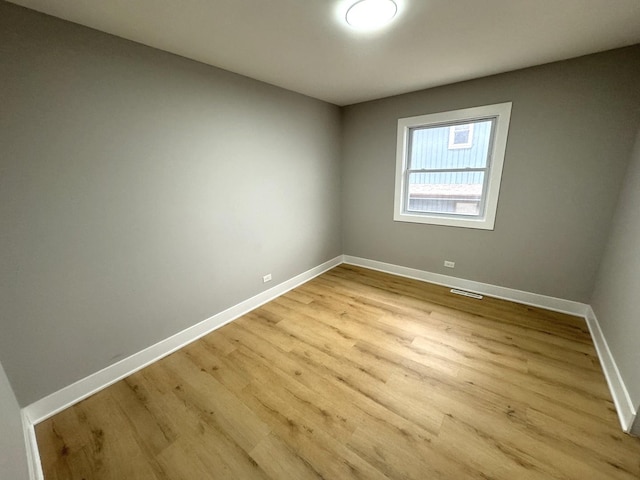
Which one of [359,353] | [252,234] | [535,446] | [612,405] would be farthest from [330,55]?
[612,405]

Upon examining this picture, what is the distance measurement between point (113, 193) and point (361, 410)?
2.21m

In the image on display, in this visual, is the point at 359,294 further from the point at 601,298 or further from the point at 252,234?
the point at 601,298

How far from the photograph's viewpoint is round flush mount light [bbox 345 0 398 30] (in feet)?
4.51

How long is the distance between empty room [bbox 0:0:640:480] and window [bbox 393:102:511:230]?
3 centimetres

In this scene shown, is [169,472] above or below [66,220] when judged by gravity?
below

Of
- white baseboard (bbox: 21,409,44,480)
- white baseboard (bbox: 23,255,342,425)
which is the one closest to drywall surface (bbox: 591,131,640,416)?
white baseboard (bbox: 23,255,342,425)

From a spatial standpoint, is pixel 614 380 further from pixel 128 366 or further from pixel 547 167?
pixel 128 366

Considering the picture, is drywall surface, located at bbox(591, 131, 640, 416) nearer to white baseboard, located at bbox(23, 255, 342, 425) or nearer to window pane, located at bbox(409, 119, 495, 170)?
window pane, located at bbox(409, 119, 495, 170)

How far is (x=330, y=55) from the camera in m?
1.99

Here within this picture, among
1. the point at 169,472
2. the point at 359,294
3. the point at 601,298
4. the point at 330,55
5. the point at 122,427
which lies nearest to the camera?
the point at 169,472

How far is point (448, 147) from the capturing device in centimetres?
304

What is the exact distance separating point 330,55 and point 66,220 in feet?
7.22

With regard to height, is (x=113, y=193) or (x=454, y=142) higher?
(x=454, y=142)

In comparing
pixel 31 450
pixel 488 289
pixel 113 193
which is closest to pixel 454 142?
pixel 488 289
